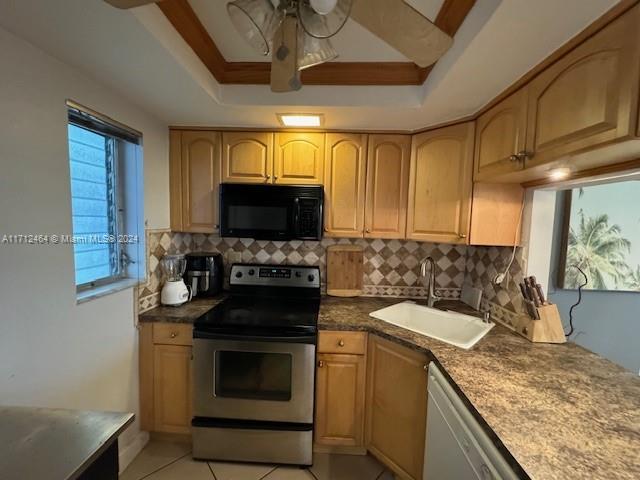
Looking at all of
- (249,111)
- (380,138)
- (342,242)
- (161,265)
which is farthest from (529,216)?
(161,265)

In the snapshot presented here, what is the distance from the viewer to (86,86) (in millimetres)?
1326

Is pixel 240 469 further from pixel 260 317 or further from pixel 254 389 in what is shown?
pixel 260 317

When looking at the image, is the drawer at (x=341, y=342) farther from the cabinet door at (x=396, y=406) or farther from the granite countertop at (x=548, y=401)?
the granite countertop at (x=548, y=401)

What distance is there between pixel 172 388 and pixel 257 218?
47.2 inches

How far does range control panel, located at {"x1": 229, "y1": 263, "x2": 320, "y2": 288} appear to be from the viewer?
2180 millimetres

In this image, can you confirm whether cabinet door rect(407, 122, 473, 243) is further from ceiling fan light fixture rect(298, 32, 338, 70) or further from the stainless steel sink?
ceiling fan light fixture rect(298, 32, 338, 70)

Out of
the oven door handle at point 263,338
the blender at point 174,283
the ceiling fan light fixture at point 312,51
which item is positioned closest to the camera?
the ceiling fan light fixture at point 312,51

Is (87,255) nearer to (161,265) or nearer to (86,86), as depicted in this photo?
(161,265)

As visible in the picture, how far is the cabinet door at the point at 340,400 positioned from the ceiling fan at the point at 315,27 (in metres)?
1.48

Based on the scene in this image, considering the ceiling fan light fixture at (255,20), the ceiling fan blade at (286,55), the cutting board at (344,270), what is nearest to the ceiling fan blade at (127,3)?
the ceiling fan light fixture at (255,20)

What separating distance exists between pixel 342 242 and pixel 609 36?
1708 millimetres

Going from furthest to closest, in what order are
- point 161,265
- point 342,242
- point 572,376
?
1. point 342,242
2. point 161,265
3. point 572,376

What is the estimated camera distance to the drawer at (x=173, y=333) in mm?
1735

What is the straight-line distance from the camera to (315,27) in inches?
31.7
